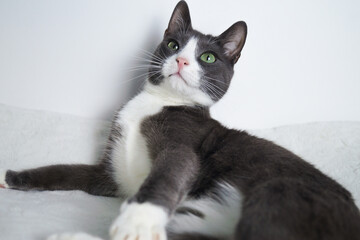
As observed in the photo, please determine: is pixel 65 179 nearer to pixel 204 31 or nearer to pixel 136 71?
pixel 136 71

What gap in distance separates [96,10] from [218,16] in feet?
2.67

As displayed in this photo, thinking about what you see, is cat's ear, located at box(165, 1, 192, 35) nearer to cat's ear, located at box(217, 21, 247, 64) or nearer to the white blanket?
cat's ear, located at box(217, 21, 247, 64)

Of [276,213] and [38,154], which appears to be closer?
[276,213]

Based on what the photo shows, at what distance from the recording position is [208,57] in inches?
72.6

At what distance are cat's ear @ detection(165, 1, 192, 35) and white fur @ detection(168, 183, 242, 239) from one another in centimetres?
103

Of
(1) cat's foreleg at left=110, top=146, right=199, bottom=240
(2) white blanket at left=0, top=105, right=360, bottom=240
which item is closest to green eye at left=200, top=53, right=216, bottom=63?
(1) cat's foreleg at left=110, top=146, right=199, bottom=240

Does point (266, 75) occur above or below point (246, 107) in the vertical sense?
above

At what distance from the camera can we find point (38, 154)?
1.92 m

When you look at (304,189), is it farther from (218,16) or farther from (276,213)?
(218,16)

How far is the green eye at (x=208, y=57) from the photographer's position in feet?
5.97

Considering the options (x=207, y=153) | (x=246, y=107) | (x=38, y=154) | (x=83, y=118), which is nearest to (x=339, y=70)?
(x=246, y=107)

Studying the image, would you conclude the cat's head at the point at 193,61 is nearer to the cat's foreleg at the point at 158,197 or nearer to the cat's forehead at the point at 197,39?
the cat's forehead at the point at 197,39

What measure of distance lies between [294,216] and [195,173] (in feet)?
1.67

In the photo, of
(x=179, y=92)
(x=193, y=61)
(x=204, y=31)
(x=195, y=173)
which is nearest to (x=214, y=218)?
(x=195, y=173)
